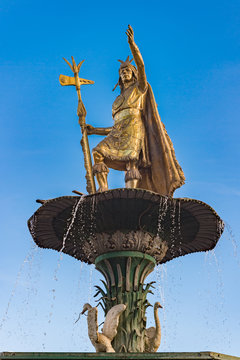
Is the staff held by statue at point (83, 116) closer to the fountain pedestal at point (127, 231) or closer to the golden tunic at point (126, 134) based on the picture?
the golden tunic at point (126, 134)

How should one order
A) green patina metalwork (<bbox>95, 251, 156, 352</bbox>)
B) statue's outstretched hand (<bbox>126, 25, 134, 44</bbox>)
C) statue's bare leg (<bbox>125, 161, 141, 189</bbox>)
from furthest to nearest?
statue's bare leg (<bbox>125, 161, 141, 189</bbox>) → statue's outstretched hand (<bbox>126, 25, 134, 44</bbox>) → green patina metalwork (<bbox>95, 251, 156, 352</bbox>)

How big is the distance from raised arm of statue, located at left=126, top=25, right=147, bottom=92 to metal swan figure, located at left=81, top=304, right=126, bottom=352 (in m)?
4.97

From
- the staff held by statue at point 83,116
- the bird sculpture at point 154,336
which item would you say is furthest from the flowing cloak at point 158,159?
the bird sculpture at point 154,336

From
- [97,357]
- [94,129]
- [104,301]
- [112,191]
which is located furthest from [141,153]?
[97,357]

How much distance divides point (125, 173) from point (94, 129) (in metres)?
1.56

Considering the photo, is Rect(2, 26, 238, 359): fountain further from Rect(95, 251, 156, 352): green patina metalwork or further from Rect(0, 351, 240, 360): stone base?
Rect(0, 351, 240, 360): stone base

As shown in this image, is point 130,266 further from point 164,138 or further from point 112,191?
point 164,138

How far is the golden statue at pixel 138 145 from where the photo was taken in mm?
11320

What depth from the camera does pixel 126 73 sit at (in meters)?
12.6

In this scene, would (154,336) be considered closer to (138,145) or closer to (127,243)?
(127,243)

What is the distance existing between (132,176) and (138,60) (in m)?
2.47

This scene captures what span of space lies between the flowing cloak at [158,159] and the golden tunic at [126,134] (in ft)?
0.54

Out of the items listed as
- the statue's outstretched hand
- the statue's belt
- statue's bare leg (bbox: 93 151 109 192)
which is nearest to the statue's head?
the statue's belt

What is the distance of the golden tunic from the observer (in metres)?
11.4
